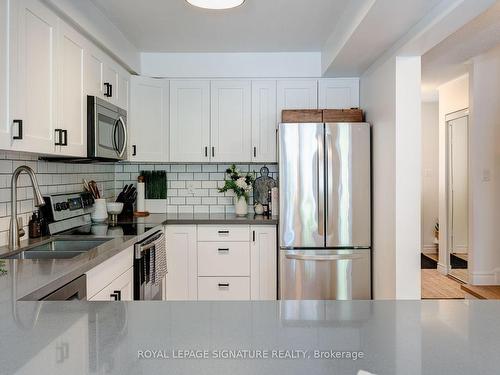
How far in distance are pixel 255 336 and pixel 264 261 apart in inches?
110

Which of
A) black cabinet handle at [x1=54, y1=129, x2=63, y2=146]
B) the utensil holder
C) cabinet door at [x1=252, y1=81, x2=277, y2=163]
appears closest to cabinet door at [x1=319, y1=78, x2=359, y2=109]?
cabinet door at [x1=252, y1=81, x2=277, y2=163]

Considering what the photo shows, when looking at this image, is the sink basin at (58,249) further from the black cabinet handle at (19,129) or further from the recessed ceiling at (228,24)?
the recessed ceiling at (228,24)

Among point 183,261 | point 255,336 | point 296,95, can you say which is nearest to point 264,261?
point 183,261

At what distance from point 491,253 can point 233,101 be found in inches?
130

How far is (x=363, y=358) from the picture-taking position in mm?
802

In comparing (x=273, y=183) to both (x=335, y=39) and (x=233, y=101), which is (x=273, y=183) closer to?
(x=233, y=101)

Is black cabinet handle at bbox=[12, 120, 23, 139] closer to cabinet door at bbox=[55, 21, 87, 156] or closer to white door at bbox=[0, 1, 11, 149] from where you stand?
white door at bbox=[0, 1, 11, 149]

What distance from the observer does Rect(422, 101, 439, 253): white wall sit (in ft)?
22.5

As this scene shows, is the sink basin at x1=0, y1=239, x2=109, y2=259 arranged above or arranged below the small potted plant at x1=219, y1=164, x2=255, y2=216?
below

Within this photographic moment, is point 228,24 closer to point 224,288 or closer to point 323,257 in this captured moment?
point 323,257

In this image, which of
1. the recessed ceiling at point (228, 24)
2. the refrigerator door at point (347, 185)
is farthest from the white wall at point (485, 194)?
the recessed ceiling at point (228, 24)

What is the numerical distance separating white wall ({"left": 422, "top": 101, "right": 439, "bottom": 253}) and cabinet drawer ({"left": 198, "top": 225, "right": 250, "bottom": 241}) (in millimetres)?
4239

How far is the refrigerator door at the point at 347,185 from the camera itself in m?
3.45

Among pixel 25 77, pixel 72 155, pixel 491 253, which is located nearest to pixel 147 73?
pixel 72 155
